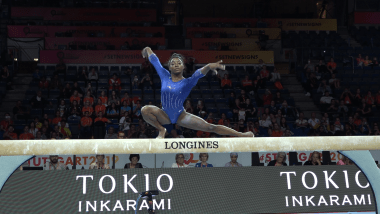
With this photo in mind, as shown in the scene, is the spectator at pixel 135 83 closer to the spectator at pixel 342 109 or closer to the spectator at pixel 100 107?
the spectator at pixel 100 107

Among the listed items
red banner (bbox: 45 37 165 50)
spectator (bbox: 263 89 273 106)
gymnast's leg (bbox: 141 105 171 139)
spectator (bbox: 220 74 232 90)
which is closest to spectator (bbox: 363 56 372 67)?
spectator (bbox: 263 89 273 106)

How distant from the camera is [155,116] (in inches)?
172

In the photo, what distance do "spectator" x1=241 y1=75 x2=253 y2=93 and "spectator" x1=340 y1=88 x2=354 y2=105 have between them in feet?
9.11

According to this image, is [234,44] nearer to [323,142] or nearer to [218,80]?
[218,80]

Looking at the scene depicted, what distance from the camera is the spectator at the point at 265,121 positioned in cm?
1066

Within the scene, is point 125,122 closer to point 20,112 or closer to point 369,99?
point 20,112

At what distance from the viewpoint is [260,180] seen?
449cm

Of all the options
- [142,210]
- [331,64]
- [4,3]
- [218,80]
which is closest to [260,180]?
[142,210]

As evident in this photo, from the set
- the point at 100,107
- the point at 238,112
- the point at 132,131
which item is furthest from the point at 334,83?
the point at 100,107

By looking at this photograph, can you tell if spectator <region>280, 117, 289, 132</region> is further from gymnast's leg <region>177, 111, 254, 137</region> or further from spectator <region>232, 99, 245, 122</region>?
gymnast's leg <region>177, 111, 254, 137</region>

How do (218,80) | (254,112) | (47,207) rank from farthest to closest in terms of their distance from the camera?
1. (218,80)
2. (254,112)
3. (47,207)

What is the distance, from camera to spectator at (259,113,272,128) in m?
10.7

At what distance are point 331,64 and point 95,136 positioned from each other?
8.87 meters

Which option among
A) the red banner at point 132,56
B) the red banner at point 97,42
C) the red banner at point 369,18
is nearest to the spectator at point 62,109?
the red banner at point 132,56
